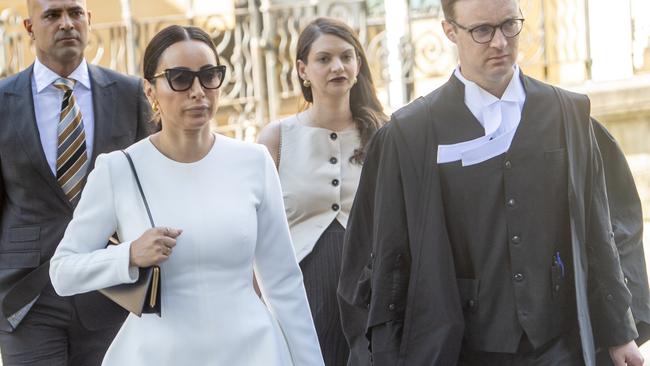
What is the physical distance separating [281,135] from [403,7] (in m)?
8.01

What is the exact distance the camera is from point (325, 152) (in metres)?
6.20

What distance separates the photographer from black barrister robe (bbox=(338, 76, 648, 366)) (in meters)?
4.32

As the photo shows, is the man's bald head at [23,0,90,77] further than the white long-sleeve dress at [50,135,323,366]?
Yes

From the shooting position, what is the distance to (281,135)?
20.6 ft

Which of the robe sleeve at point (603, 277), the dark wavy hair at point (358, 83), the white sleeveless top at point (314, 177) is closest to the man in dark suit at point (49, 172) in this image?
the white sleeveless top at point (314, 177)

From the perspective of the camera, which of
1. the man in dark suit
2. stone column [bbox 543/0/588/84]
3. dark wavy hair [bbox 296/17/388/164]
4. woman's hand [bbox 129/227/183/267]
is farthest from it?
stone column [bbox 543/0/588/84]

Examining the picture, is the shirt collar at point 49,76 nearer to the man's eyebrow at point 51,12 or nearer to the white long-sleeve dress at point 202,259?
the man's eyebrow at point 51,12

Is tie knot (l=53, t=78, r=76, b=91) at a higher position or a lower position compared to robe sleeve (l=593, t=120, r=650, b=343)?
higher

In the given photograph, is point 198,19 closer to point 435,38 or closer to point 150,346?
point 435,38

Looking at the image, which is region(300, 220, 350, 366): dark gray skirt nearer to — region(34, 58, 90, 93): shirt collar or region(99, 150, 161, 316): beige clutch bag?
region(34, 58, 90, 93): shirt collar

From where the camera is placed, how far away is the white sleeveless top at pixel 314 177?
605cm

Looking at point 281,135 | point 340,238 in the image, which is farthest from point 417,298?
point 281,135

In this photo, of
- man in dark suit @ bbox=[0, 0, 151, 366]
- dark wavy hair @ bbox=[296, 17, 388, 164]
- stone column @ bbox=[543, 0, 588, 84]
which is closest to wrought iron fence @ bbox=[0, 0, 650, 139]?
stone column @ bbox=[543, 0, 588, 84]

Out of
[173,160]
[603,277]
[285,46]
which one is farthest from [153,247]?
[285,46]
